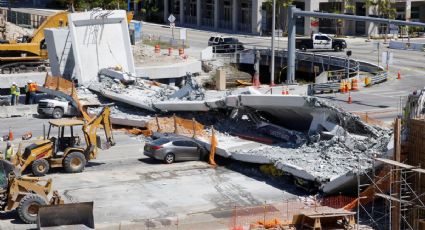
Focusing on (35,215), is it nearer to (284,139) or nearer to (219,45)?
(284,139)

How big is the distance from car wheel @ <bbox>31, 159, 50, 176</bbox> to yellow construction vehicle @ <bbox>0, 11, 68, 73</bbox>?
2819 cm

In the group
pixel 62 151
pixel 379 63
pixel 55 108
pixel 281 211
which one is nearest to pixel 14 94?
pixel 55 108

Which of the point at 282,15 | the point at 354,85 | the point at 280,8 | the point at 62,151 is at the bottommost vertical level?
the point at 62,151

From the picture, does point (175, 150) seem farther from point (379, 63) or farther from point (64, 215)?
point (379, 63)

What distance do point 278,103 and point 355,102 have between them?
1570 cm

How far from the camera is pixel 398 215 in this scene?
2872cm

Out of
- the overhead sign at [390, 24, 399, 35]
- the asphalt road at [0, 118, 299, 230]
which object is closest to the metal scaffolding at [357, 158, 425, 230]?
the asphalt road at [0, 118, 299, 230]

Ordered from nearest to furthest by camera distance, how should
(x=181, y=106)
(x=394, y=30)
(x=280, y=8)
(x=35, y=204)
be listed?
(x=35, y=204), (x=181, y=106), (x=394, y=30), (x=280, y=8)

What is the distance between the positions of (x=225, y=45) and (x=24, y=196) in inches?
1965

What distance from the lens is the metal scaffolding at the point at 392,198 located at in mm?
28614

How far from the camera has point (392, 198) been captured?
93.3 feet

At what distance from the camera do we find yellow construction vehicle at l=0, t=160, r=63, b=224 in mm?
29594

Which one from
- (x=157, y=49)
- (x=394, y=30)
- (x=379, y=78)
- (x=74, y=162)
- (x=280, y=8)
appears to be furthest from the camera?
(x=280, y=8)

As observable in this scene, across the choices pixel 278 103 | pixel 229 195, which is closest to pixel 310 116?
pixel 278 103
